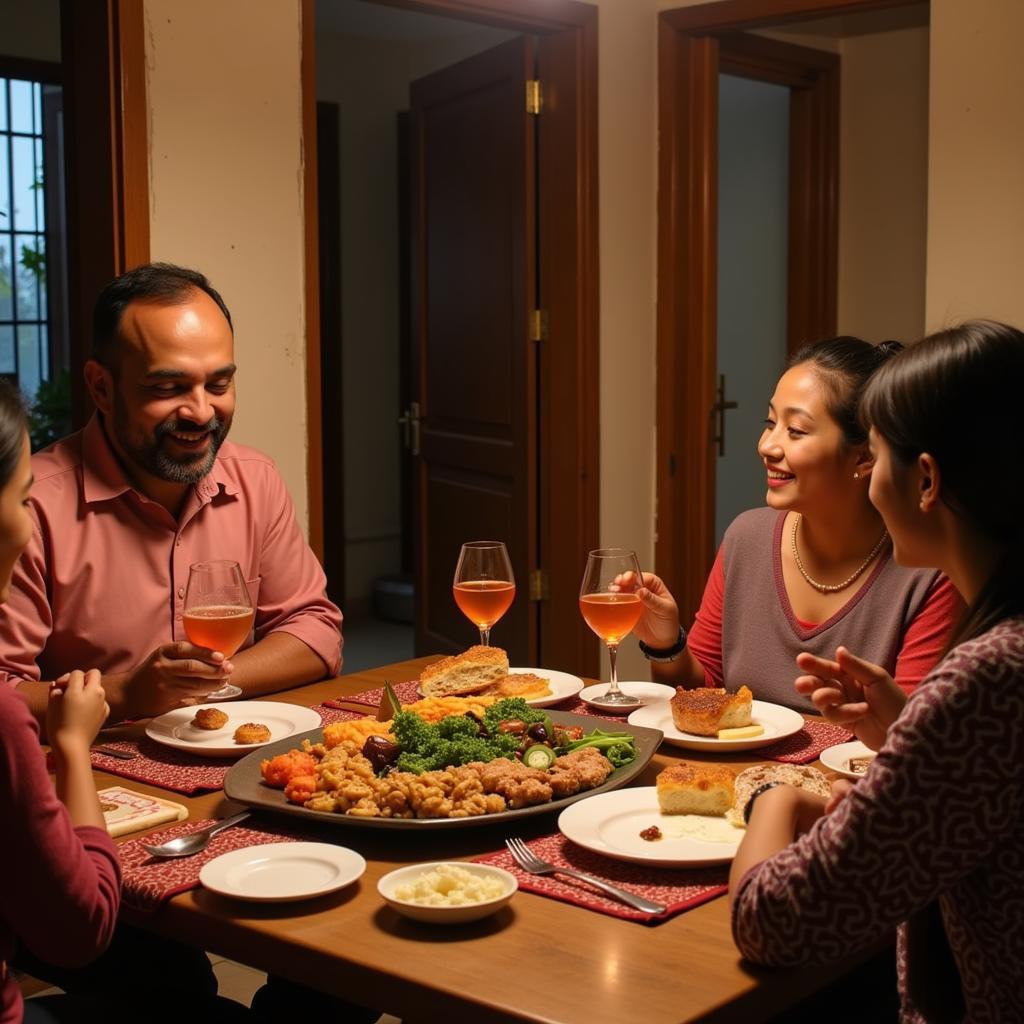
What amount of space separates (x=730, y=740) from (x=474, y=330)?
309 cm

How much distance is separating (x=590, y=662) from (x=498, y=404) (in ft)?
3.00

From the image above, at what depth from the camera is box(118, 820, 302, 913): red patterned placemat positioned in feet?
4.45

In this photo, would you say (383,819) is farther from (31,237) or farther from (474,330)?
(31,237)

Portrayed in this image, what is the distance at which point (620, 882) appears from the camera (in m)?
Result: 1.36

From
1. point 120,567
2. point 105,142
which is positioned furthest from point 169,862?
point 105,142

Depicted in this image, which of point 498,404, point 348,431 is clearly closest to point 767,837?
point 498,404

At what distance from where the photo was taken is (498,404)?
462 cm

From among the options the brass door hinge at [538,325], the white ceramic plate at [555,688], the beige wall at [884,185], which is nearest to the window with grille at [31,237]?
the brass door hinge at [538,325]

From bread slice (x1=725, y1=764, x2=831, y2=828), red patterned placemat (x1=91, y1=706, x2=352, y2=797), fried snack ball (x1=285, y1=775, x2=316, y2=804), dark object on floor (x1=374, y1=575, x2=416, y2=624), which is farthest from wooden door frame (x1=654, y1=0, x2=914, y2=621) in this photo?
fried snack ball (x1=285, y1=775, x2=316, y2=804)

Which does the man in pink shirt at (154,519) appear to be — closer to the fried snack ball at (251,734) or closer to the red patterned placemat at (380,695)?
the red patterned placemat at (380,695)

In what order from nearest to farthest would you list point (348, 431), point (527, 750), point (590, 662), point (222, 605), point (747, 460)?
point (527, 750) < point (222, 605) < point (590, 662) < point (747, 460) < point (348, 431)

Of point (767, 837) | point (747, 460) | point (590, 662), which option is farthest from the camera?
point (747, 460)

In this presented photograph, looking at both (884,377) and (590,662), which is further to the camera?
(590,662)

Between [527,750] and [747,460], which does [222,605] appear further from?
[747,460]
